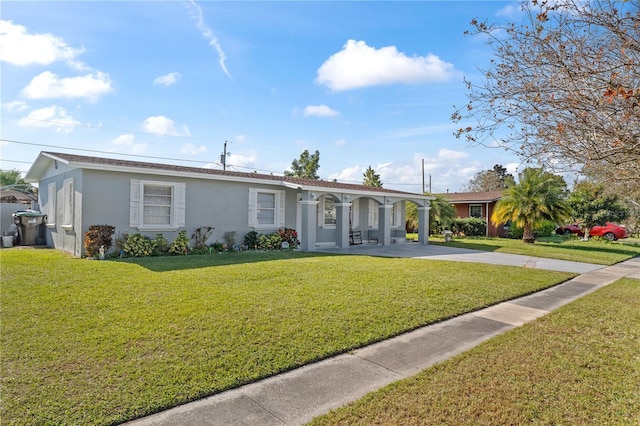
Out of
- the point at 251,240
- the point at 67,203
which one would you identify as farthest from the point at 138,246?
the point at 251,240

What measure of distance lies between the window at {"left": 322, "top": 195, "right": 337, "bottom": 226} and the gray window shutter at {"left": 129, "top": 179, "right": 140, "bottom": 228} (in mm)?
8259

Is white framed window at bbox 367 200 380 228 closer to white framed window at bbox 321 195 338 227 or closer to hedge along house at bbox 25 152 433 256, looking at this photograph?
hedge along house at bbox 25 152 433 256

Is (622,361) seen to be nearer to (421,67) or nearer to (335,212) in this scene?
(421,67)

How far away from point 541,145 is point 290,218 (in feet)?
40.0

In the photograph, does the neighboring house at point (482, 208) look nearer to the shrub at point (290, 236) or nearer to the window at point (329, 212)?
the window at point (329, 212)

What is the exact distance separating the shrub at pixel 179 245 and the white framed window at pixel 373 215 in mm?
10264

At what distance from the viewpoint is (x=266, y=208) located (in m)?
15.0

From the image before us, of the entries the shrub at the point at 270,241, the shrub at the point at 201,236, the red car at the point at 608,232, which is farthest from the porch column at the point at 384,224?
the red car at the point at 608,232

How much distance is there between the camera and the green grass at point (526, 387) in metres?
3.03

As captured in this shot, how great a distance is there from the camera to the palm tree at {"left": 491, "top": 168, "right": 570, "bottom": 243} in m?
18.7

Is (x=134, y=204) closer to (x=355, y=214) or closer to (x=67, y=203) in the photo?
(x=67, y=203)

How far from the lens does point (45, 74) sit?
14.4 meters

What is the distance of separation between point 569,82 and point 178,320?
5.64 m

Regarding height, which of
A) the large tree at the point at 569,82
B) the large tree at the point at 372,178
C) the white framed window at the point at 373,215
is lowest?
the white framed window at the point at 373,215
